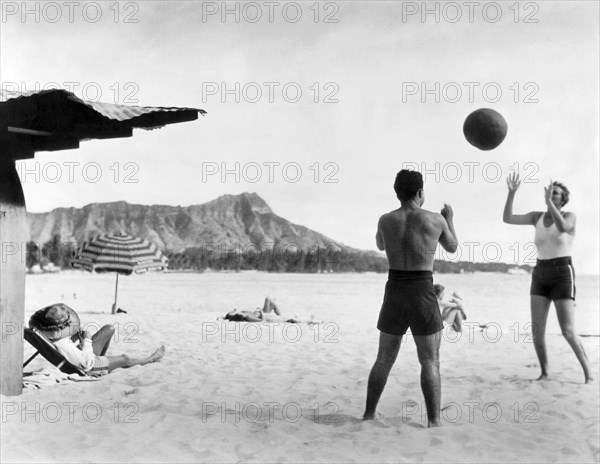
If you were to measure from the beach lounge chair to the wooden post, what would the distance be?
0.97 feet

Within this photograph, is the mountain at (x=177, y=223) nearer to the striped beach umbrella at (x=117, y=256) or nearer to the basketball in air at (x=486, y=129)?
the striped beach umbrella at (x=117, y=256)

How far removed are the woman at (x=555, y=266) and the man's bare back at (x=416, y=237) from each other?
1.46 metres

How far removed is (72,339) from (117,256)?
7451 mm

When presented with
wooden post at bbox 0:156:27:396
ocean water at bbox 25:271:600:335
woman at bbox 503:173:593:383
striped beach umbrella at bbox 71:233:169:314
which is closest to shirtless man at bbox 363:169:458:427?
woman at bbox 503:173:593:383

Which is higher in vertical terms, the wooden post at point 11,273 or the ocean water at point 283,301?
the wooden post at point 11,273

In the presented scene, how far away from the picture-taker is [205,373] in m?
6.46

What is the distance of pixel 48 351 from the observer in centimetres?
588

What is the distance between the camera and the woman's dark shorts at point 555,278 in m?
5.59

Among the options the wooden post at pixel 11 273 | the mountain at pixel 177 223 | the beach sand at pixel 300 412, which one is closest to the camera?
the beach sand at pixel 300 412

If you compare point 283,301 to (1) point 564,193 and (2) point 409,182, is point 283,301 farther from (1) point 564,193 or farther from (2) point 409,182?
(2) point 409,182

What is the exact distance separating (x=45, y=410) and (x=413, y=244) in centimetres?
297

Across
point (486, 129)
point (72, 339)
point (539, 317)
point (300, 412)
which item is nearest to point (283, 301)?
point (72, 339)

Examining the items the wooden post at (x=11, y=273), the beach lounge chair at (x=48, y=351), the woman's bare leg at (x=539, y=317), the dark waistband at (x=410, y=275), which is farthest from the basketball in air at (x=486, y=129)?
the beach lounge chair at (x=48, y=351)

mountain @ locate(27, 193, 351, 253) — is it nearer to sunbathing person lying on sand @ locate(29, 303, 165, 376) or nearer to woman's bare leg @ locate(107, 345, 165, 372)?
woman's bare leg @ locate(107, 345, 165, 372)
